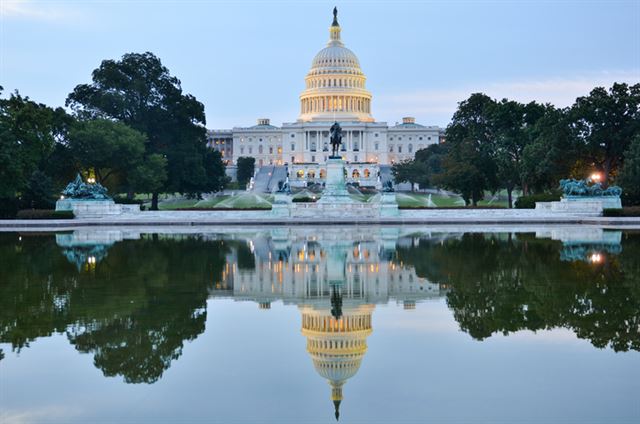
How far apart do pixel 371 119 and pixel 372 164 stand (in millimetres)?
25452

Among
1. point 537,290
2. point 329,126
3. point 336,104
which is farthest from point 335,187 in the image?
point 336,104

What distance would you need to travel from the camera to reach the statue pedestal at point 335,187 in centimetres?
5022

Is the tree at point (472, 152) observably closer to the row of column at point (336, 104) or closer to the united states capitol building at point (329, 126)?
the united states capitol building at point (329, 126)

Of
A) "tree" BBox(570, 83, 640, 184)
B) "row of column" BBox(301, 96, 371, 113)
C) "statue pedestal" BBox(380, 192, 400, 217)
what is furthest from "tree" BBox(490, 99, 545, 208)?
"row of column" BBox(301, 96, 371, 113)

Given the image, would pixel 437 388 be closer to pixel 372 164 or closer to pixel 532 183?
pixel 532 183

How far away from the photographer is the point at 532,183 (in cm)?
5894

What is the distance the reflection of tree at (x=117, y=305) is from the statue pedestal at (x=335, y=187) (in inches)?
1087

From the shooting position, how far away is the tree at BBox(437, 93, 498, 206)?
59.3m

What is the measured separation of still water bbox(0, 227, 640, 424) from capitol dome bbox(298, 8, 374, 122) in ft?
418

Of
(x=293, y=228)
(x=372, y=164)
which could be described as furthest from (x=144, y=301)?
(x=372, y=164)

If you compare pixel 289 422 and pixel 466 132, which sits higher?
pixel 466 132

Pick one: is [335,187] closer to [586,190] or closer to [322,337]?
[586,190]

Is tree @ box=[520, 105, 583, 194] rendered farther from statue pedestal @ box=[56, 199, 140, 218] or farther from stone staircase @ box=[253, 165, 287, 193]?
stone staircase @ box=[253, 165, 287, 193]

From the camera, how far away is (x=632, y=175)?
49156 millimetres
